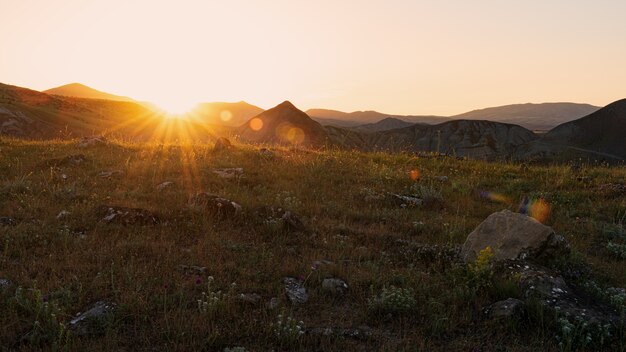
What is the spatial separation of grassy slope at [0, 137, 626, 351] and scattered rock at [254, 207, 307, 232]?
21cm

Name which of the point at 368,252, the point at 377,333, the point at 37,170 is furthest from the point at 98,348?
the point at 37,170

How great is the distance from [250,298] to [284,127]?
175 ft

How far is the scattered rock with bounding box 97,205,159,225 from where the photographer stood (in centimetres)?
710

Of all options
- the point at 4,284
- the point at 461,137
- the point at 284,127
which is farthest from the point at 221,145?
the point at 461,137

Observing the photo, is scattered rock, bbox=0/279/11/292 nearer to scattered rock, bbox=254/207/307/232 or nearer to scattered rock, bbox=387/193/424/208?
scattered rock, bbox=254/207/307/232

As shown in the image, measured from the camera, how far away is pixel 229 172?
11227 mm

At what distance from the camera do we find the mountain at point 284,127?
5606cm

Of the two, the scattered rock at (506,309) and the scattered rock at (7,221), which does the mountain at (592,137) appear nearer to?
the scattered rock at (506,309)

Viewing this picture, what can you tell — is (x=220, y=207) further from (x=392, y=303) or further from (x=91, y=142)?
(x=91, y=142)

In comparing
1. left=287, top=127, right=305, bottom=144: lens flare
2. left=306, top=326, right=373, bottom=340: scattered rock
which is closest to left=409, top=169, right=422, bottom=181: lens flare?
left=306, top=326, right=373, bottom=340: scattered rock

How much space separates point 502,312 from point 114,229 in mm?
5638

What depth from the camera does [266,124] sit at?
59781 millimetres

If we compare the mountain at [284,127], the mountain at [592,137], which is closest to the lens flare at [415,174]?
the mountain at [284,127]

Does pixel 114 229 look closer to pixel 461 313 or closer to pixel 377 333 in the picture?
pixel 377 333
